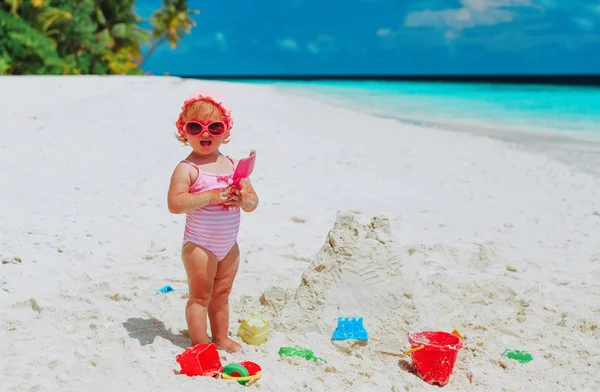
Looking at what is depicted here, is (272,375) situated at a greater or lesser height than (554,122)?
lesser

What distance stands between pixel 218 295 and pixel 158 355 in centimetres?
43

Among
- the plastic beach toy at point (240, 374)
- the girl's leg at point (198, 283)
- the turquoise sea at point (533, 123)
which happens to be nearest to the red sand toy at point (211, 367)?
the plastic beach toy at point (240, 374)

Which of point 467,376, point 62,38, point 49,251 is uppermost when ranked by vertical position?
point 62,38

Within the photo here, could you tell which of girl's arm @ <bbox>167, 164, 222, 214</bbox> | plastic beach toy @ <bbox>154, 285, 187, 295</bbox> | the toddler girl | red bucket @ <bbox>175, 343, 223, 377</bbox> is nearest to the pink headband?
the toddler girl

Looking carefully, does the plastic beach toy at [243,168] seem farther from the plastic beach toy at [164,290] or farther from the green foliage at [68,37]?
A: the green foliage at [68,37]

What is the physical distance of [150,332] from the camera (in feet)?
10.7

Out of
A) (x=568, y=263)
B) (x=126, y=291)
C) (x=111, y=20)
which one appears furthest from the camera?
(x=111, y=20)

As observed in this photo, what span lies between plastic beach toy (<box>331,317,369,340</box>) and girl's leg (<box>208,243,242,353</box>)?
0.52 meters

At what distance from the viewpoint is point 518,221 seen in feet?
21.0

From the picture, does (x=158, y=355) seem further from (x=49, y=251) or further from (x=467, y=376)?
(x=49, y=251)

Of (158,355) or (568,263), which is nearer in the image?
(158,355)

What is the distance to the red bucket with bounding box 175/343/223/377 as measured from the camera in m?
2.70

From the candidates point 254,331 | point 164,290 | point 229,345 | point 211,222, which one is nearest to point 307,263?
point 164,290

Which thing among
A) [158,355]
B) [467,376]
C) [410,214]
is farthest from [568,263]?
[158,355]
